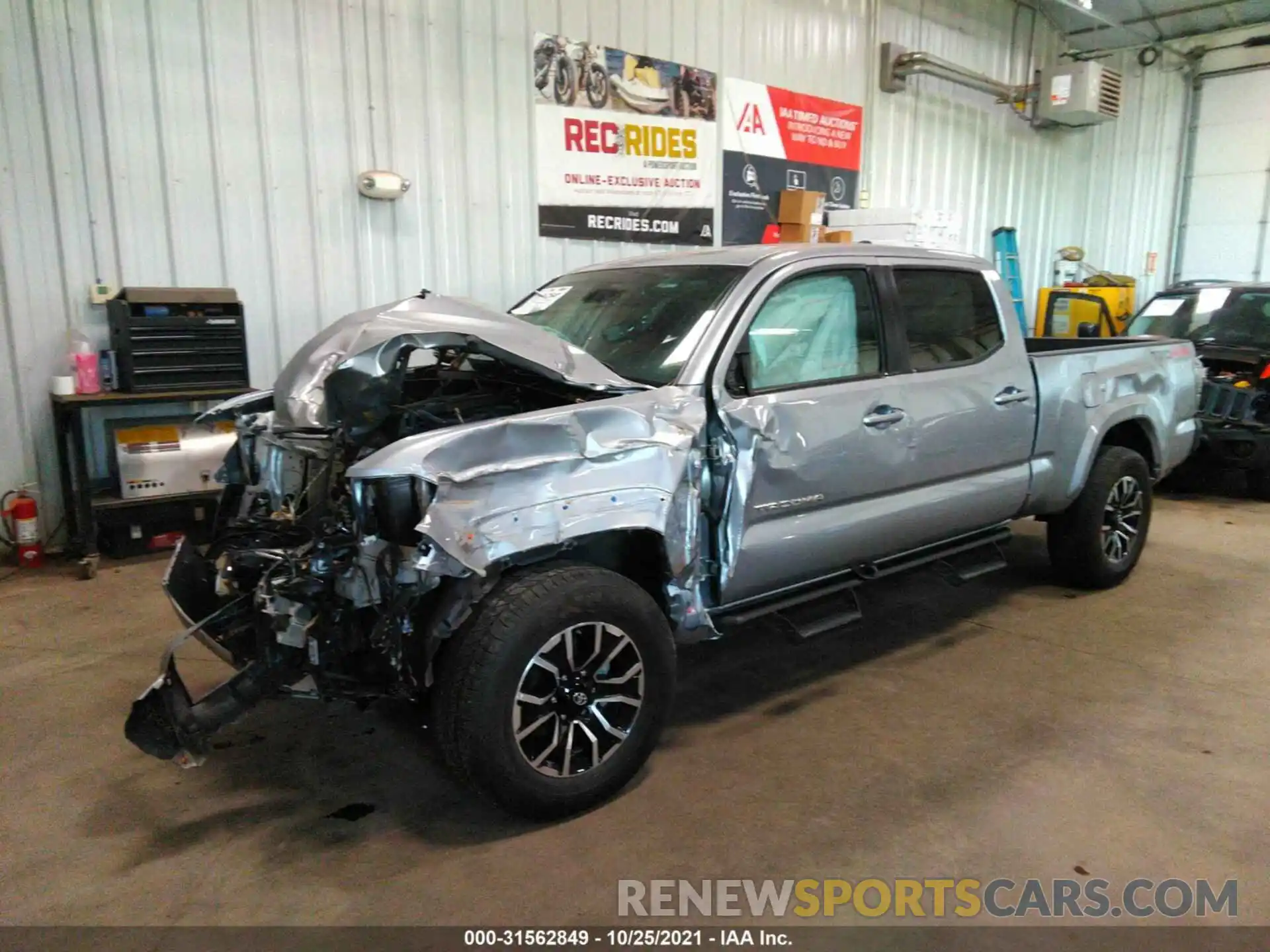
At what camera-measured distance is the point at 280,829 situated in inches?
101

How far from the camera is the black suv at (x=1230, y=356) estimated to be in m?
6.70

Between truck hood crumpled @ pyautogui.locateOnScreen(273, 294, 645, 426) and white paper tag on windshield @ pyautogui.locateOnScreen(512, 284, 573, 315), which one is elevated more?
white paper tag on windshield @ pyautogui.locateOnScreen(512, 284, 573, 315)

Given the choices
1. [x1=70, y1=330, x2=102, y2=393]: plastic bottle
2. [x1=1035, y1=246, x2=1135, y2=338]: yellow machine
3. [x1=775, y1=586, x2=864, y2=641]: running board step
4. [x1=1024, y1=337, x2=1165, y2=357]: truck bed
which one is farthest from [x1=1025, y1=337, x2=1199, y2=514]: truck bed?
[x1=70, y1=330, x2=102, y2=393]: plastic bottle

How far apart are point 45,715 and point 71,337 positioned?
2.65 metres

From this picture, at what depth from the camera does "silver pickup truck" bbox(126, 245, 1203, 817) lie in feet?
7.83

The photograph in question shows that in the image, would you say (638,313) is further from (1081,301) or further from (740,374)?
(1081,301)

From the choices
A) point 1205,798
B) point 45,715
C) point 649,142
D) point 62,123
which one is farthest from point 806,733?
point 649,142

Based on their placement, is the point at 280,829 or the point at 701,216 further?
the point at 701,216

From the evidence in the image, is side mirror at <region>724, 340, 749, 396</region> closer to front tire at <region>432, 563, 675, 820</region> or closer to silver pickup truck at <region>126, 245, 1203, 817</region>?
silver pickup truck at <region>126, 245, 1203, 817</region>

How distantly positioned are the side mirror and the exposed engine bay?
0.32 m

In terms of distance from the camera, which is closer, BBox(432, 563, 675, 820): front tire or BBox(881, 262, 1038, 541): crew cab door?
BBox(432, 563, 675, 820): front tire

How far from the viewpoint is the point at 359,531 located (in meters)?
2.36

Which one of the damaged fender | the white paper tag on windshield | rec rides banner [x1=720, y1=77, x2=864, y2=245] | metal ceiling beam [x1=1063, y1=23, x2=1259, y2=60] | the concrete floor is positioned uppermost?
metal ceiling beam [x1=1063, y1=23, x2=1259, y2=60]

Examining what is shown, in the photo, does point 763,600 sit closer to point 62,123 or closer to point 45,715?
point 45,715
